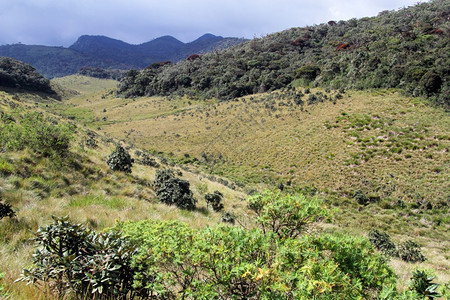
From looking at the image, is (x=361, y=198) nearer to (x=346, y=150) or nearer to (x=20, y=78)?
(x=346, y=150)

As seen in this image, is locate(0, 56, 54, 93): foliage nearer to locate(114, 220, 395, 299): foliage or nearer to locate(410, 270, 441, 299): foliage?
locate(114, 220, 395, 299): foliage

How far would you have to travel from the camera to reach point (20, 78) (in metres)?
84.1

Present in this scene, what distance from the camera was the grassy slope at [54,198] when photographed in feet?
10.6

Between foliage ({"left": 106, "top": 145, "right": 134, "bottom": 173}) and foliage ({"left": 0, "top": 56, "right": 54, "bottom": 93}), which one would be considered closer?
foliage ({"left": 106, "top": 145, "right": 134, "bottom": 173})

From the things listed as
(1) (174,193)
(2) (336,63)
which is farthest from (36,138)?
(2) (336,63)

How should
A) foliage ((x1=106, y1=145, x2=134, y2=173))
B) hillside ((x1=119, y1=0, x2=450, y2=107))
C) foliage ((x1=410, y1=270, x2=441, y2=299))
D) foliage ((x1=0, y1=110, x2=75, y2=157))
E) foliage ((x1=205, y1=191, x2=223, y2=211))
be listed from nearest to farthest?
1. foliage ((x1=410, y1=270, x2=441, y2=299))
2. foliage ((x1=0, y1=110, x2=75, y2=157))
3. foliage ((x1=106, y1=145, x2=134, y2=173))
4. foliage ((x1=205, y1=191, x2=223, y2=211))
5. hillside ((x1=119, y1=0, x2=450, y2=107))

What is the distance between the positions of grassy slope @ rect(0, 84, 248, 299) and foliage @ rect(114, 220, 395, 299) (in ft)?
3.77

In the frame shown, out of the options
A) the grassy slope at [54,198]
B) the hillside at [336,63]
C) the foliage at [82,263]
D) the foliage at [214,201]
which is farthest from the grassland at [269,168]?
the hillside at [336,63]

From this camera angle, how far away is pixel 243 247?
238cm

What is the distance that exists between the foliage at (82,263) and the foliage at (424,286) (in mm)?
2751

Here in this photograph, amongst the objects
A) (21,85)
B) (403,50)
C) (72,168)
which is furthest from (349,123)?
(21,85)

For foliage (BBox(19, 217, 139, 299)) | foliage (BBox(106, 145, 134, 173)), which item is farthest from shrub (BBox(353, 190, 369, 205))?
foliage (BBox(19, 217, 139, 299))

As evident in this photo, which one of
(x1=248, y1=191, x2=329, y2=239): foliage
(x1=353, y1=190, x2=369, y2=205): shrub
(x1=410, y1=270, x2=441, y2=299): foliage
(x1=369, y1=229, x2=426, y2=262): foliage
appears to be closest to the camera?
(x1=410, y1=270, x2=441, y2=299): foliage

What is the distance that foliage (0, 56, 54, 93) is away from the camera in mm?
79000
